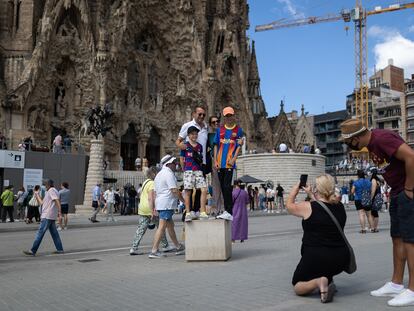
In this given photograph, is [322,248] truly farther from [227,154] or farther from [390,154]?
[227,154]

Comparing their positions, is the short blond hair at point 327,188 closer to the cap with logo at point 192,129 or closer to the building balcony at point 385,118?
the cap with logo at point 192,129

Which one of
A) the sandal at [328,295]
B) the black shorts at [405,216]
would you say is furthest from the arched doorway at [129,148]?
the black shorts at [405,216]

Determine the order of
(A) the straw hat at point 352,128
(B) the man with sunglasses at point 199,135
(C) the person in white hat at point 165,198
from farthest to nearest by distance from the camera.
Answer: (C) the person in white hat at point 165,198 < (B) the man with sunglasses at point 199,135 < (A) the straw hat at point 352,128

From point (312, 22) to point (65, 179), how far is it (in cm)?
6649

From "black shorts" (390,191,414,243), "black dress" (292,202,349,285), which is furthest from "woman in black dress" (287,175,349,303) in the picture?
"black shorts" (390,191,414,243)

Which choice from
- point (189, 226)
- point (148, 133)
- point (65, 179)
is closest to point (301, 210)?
point (189, 226)

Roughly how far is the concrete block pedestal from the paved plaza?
0.49 ft

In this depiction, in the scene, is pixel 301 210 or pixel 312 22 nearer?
pixel 301 210

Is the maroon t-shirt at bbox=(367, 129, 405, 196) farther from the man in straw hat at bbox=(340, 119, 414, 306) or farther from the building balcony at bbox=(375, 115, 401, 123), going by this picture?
the building balcony at bbox=(375, 115, 401, 123)

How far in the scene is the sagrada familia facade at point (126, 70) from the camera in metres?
31.2

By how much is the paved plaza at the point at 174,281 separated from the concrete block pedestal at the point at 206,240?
0.15m

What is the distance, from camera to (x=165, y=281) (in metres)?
5.75

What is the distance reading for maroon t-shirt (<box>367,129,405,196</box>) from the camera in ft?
14.9

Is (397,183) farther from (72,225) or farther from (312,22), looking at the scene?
(312,22)
